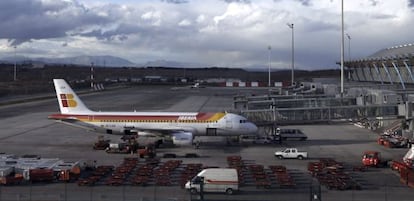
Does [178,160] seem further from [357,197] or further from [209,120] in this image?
[357,197]

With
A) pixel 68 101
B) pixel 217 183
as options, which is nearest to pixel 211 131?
pixel 68 101

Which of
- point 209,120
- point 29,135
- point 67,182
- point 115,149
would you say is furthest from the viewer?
point 29,135

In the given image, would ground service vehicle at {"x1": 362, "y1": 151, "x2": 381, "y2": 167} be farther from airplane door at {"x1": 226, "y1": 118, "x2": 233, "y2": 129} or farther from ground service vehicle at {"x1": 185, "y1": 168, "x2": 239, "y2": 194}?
ground service vehicle at {"x1": 185, "y1": 168, "x2": 239, "y2": 194}

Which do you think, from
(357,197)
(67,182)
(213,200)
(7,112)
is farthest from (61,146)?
(7,112)

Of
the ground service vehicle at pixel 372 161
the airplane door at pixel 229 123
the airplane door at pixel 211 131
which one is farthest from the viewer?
the airplane door at pixel 211 131

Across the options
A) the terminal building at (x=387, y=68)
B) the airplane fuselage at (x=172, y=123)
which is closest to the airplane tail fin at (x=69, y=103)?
the airplane fuselage at (x=172, y=123)

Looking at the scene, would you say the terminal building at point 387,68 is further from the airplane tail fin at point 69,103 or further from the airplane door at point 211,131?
the airplane tail fin at point 69,103

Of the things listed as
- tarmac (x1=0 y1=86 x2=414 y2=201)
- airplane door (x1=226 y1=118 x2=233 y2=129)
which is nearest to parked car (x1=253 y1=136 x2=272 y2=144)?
tarmac (x1=0 y1=86 x2=414 y2=201)

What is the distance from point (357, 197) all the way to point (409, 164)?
454 inches

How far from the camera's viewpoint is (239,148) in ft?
191

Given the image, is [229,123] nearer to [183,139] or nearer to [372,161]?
[183,139]

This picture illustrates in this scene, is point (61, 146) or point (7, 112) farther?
point (7, 112)

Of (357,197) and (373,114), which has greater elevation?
(373,114)

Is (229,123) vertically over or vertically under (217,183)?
over
